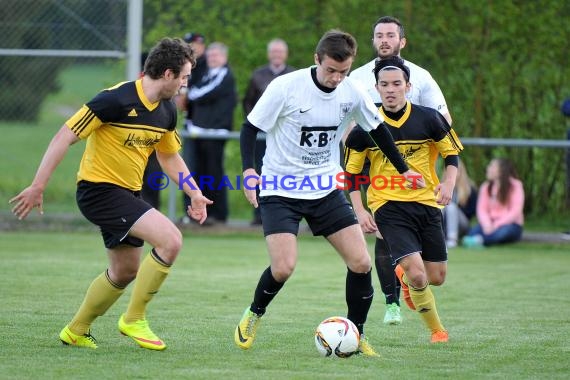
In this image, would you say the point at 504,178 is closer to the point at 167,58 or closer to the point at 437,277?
the point at 437,277

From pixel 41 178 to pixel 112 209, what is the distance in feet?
1.61

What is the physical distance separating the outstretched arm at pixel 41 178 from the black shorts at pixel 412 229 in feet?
6.95

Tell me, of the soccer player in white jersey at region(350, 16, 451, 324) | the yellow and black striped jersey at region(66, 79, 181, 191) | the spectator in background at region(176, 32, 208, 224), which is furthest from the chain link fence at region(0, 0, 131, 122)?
the yellow and black striped jersey at region(66, 79, 181, 191)

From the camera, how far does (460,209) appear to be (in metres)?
13.9

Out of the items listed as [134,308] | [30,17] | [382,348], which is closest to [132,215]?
[134,308]

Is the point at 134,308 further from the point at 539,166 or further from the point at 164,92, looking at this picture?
the point at 539,166

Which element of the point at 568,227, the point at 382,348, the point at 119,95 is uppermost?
the point at 119,95

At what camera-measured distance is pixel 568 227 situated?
46.2 feet

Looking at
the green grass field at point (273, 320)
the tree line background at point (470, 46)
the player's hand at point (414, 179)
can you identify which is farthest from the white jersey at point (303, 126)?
the tree line background at point (470, 46)

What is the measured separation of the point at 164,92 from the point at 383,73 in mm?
1451

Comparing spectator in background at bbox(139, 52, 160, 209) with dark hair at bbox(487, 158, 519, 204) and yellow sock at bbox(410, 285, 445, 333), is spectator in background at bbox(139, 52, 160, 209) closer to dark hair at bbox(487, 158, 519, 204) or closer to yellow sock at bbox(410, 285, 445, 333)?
dark hair at bbox(487, 158, 519, 204)

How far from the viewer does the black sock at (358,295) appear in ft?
21.4

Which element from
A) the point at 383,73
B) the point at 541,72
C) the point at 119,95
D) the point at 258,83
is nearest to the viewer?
the point at 119,95

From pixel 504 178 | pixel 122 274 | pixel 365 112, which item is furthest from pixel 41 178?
pixel 504 178
